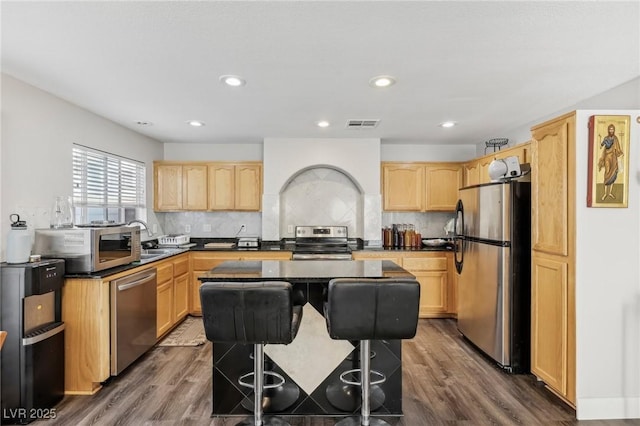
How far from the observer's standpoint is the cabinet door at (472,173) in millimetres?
4664

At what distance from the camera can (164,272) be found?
3881 mm

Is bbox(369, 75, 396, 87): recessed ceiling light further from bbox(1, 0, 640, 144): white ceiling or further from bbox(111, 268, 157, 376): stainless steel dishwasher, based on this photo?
bbox(111, 268, 157, 376): stainless steel dishwasher

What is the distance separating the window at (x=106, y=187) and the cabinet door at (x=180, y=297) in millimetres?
1073

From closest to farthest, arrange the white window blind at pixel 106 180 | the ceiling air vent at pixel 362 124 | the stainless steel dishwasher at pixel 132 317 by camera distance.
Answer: the stainless steel dishwasher at pixel 132 317
the white window blind at pixel 106 180
the ceiling air vent at pixel 362 124

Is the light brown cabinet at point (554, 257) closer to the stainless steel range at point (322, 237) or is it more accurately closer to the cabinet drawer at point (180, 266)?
the stainless steel range at point (322, 237)

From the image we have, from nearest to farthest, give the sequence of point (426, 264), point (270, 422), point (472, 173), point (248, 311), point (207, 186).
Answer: point (248, 311) < point (270, 422) < point (426, 264) < point (472, 173) < point (207, 186)

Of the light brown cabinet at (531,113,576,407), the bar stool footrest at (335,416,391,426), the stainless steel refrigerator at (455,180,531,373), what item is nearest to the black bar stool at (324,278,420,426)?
the bar stool footrest at (335,416,391,426)

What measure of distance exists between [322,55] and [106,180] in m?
3.04

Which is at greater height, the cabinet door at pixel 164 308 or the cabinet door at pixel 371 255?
the cabinet door at pixel 371 255

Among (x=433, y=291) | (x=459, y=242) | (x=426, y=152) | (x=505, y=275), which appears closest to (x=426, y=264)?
(x=433, y=291)

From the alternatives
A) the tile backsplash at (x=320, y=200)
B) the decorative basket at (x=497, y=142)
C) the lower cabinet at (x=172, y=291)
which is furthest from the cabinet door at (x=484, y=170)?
the lower cabinet at (x=172, y=291)

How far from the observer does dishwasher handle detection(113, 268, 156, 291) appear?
9.68 feet

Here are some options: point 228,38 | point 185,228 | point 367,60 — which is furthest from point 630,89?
point 185,228

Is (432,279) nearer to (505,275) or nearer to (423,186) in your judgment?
(423,186)
